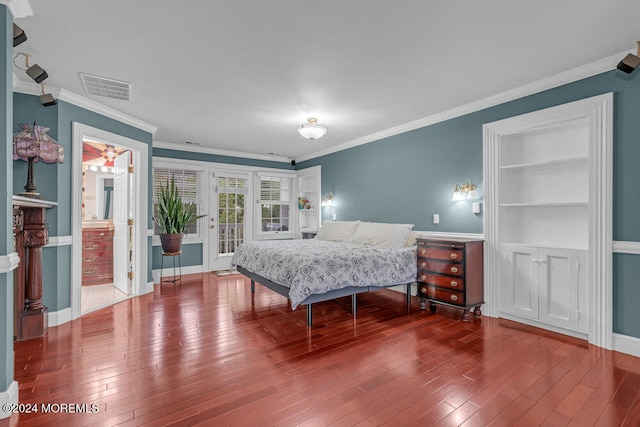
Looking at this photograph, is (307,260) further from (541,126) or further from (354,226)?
(541,126)

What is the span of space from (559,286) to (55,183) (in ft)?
17.1

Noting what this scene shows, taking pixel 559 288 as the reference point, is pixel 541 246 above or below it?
above

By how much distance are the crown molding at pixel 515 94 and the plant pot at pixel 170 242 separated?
351 cm

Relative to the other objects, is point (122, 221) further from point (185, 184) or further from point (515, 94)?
point (515, 94)

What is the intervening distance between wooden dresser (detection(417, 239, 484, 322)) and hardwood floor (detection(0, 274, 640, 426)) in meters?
0.24

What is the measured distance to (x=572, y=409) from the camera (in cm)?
181

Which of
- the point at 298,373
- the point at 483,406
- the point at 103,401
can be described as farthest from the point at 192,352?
the point at 483,406

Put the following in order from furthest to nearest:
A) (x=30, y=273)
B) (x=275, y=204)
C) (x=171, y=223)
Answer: (x=275, y=204)
(x=171, y=223)
(x=30, y=273)

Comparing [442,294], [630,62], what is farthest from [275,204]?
[630,62]

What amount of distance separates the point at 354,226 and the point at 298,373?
2.91 meters

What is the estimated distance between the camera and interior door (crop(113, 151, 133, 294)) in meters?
4.38

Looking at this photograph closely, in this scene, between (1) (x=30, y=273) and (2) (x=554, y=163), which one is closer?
(1) (x=30, y=273)

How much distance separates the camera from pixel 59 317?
127 inches

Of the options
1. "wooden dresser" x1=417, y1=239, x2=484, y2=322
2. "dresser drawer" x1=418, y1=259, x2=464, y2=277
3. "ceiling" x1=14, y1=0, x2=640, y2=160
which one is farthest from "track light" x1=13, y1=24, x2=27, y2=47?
"dresser drawer" x1=418, y1=259, x2=464, y2=277
